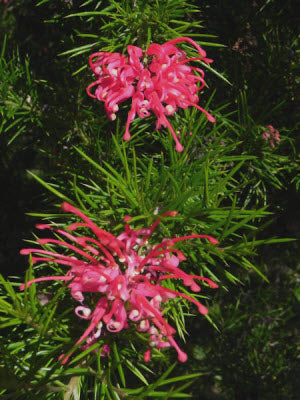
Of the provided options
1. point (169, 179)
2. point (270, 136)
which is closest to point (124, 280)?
point (169, 179)

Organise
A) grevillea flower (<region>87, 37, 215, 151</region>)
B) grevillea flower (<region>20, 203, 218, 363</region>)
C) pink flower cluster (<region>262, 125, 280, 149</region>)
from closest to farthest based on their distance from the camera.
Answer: grevillea flower (<region>20, 203, 218, 363</region>), grevillea flower (<region>87, 37, 215, 151</region>), pink flower cluster (<region>262, 125, 280, 149</region>)

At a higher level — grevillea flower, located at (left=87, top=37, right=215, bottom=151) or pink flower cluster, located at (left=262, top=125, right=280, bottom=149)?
grevillea flower, located at (left=87, top=37, right=215, bottom=151)

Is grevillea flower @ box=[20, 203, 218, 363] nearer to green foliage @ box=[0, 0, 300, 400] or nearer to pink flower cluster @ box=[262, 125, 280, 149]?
green foliage @ box=[0, 0, 300, 400]

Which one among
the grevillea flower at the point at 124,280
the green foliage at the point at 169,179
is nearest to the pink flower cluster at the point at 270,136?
the green foliage at the point at 169,179

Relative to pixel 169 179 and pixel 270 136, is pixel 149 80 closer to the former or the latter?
pixel 169 179

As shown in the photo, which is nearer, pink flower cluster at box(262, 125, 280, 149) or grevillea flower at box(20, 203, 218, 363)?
grevillea flower at box(20, 203, 218, 363)

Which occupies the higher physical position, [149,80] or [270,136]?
[149,80]

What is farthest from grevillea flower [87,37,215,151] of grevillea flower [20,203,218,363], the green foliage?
grevillea flower [20,203,218,363]

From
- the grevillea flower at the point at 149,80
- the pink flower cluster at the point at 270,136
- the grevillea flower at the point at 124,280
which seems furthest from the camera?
the pink flower cluster at the point at 270,136

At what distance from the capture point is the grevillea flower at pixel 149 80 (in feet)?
1.74

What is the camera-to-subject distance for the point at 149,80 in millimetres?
537

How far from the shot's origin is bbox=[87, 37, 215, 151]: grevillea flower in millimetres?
532

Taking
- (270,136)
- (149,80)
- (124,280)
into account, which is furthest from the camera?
(270,136)

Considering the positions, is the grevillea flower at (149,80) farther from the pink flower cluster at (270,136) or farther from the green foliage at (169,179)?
the pink flower cluster at (270,136)
